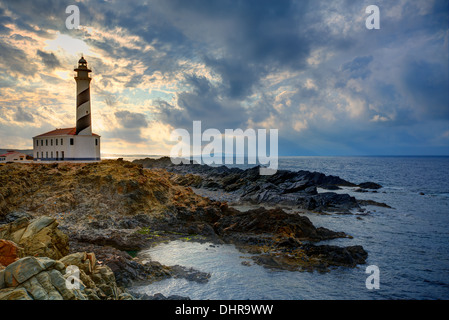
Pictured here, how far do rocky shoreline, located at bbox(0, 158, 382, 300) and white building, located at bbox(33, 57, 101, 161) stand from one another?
1424cm

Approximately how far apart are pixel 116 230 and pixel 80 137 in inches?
1072

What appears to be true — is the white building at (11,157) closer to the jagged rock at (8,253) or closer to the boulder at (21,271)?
the jagged rock at (8,253)

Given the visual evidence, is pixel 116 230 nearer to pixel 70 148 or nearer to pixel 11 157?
pixel 70 148

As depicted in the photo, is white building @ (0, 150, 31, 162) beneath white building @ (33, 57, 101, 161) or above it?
beneath

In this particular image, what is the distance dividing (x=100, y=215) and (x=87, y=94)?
27.7m

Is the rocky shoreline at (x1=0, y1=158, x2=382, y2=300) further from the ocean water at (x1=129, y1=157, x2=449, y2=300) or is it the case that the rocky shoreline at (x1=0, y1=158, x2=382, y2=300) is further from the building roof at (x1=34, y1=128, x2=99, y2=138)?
the building roof at (x1=34, y1=128, x2=99, y2=138)

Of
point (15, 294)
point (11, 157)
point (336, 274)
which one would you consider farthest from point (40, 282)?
point (11, 157)

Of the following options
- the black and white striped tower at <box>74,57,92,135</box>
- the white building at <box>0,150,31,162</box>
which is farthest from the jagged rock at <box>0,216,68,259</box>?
the white building at <box>0,150,31,162</box>

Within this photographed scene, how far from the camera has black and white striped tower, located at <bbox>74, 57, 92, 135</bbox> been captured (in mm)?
39344

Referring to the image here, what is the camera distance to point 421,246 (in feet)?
59.3

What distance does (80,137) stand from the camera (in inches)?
1561

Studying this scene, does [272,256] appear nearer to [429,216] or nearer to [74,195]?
[74,195]

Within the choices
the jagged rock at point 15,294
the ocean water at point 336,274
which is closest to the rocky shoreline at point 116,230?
the jagged rock at point 15,294

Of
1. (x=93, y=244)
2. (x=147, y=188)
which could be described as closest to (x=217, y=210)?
(x=147, y=188)
